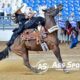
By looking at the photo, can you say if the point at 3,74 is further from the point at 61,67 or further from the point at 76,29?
the point at 76,29

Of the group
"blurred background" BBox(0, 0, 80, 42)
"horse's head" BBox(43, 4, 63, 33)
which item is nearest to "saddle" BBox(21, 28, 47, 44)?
"horse's head" BBox(43, 4, 63, 33)

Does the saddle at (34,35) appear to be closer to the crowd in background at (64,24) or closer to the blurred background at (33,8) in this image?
the crowd in background at (64,24)

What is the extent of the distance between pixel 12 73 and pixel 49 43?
1.31m

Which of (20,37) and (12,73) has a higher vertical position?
(20,37)

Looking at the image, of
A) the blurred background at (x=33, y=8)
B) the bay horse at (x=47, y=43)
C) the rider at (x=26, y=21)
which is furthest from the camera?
the blurred background at (x=33, y=8)

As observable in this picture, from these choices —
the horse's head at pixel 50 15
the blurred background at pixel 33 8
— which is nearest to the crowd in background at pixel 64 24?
the blurred background at pixel 33 8

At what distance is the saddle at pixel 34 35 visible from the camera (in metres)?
10.4

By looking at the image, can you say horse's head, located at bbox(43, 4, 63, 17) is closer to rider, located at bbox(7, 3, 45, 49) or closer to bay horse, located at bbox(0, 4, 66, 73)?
bay horse, located at bbox(0, 4, 66, 73)

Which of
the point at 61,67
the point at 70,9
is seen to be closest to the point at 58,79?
the point at 61,67

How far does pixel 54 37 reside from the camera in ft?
34.1

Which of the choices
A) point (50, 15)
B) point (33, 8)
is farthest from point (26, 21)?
point (33, 8)

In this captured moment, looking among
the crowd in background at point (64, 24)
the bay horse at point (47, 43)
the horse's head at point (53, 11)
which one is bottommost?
the crowd in background at point (64, 24)

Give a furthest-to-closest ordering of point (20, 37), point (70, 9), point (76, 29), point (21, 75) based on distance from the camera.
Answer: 1. point (70, 9)
2. point (76, 29)
3. point (20, 37)
4. point (21, 75)

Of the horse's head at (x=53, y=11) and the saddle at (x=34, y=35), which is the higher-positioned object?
the horse's head at (x=53, y=11)
